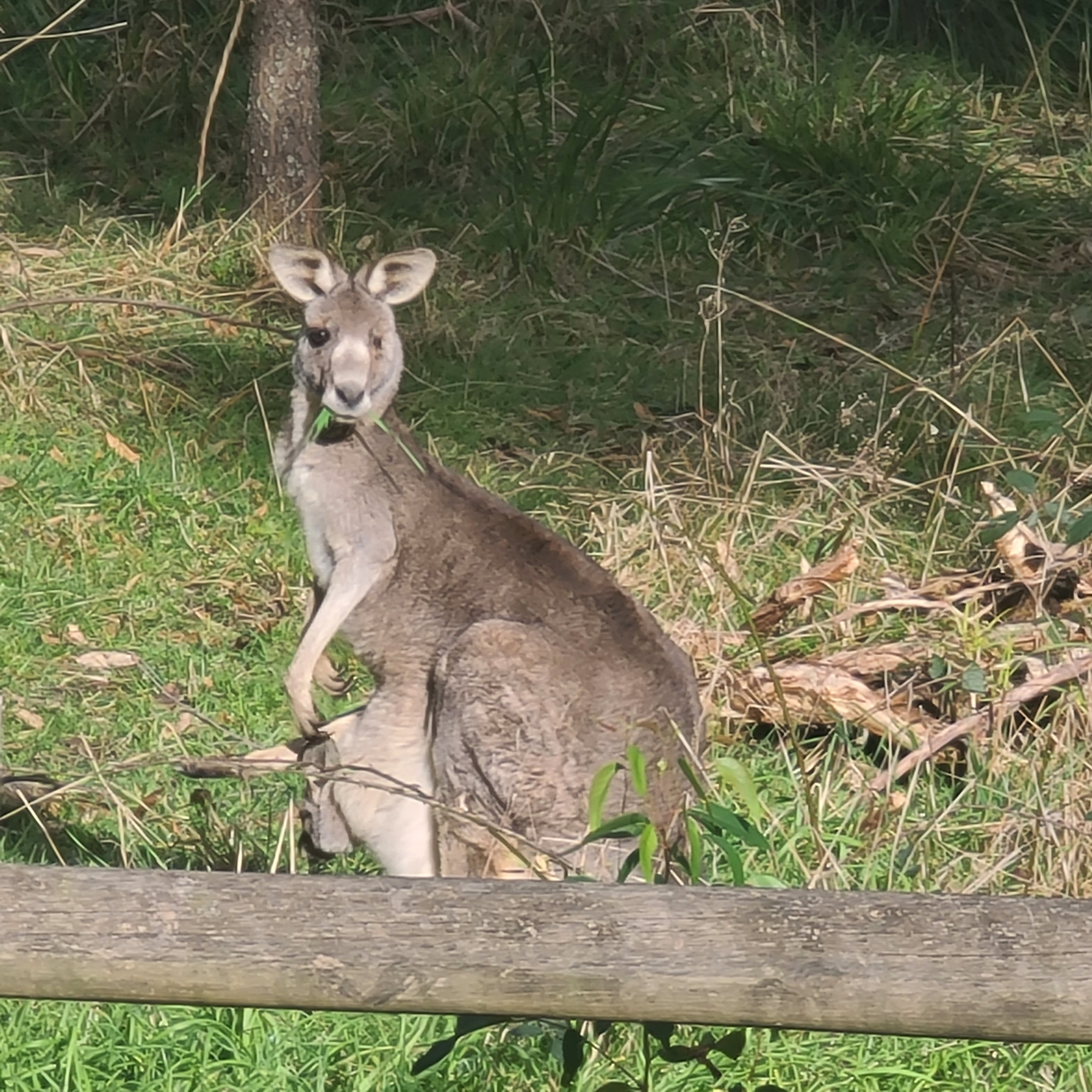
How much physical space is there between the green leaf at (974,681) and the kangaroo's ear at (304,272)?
5.61 ft

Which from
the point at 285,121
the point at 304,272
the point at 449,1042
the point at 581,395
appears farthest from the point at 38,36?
the point at 449,1042

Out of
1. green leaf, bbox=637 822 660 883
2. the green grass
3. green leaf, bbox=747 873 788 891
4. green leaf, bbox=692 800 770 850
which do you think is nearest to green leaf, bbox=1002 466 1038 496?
the green grass

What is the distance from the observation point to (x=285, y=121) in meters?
7.42

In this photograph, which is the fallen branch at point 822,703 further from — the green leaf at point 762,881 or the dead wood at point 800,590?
the green leaf at point 762,881

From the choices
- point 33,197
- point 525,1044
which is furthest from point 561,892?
point 33,197

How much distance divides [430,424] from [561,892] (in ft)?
15.4

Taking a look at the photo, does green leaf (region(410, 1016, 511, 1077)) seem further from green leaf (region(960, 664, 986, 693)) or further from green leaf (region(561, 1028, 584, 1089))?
green leaf (region(960, 664, 986, 693))

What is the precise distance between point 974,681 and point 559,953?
97.0 inches

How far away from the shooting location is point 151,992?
1.97 m

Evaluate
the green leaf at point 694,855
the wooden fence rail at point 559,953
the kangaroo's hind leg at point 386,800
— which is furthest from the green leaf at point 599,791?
the kangaroo's hind leg at point 386,800

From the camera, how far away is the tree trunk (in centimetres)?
736

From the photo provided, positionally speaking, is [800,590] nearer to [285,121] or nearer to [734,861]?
[734,861]

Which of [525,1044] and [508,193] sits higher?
[525,1044]

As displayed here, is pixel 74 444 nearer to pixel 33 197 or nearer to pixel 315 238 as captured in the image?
pixel 315 238
